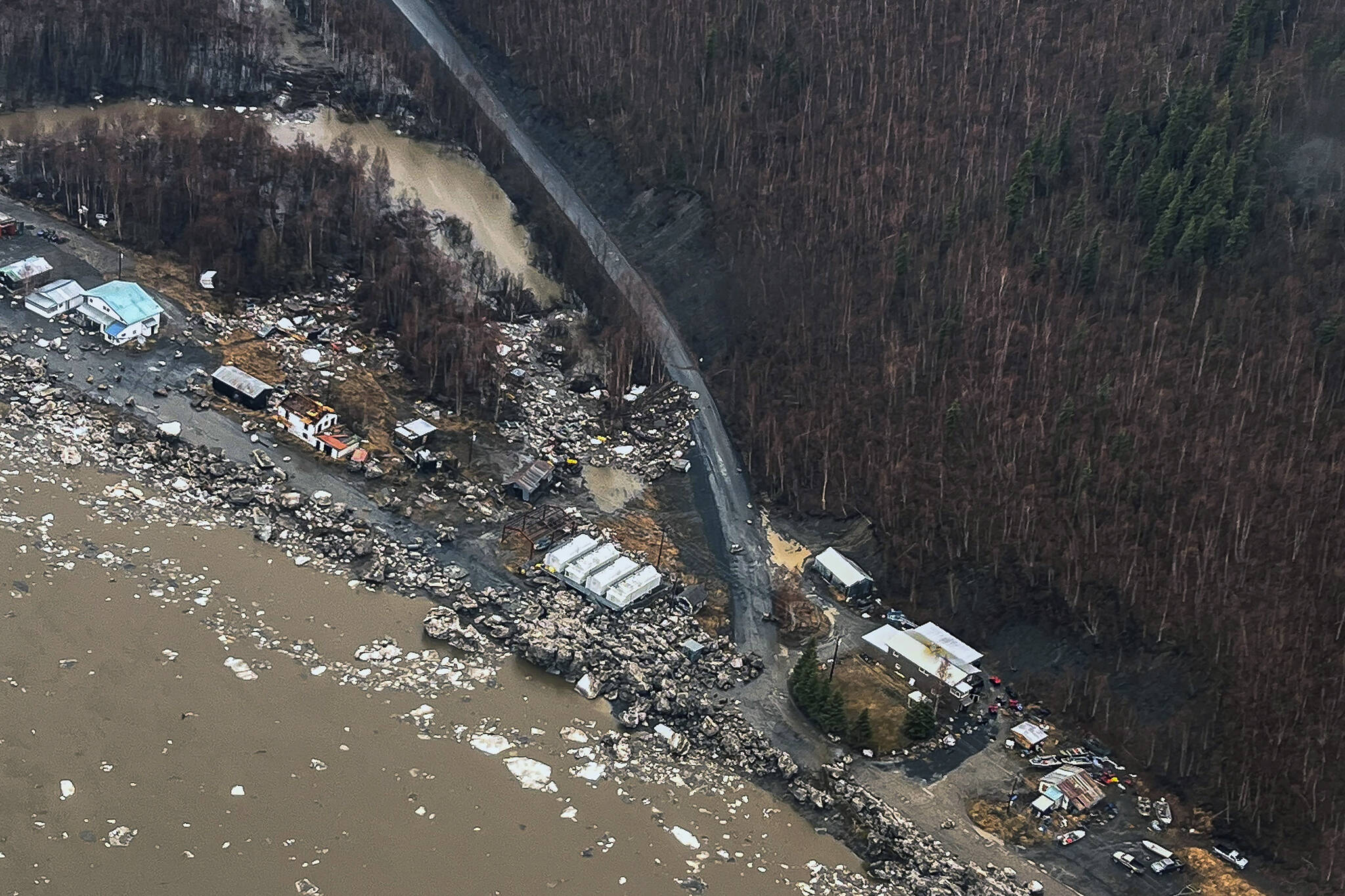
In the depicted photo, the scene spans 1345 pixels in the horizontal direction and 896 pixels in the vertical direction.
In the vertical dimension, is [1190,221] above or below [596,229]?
above

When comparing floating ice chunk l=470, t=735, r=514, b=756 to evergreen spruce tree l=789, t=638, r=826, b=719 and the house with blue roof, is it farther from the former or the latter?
the house with blue roof

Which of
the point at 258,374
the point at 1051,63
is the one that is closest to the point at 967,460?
the point at 1051,63

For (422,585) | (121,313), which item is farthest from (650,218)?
(422,585)

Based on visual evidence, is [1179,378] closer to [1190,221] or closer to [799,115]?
[1190,221]

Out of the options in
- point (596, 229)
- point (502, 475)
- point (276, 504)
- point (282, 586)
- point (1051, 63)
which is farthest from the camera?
Result: point (596, 229)

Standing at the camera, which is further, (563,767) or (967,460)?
(967,460)

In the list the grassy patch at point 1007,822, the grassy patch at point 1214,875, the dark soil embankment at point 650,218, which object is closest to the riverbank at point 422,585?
the grassy patch at point 1007,822

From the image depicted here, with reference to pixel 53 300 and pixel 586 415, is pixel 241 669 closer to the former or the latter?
pixel 586 415
